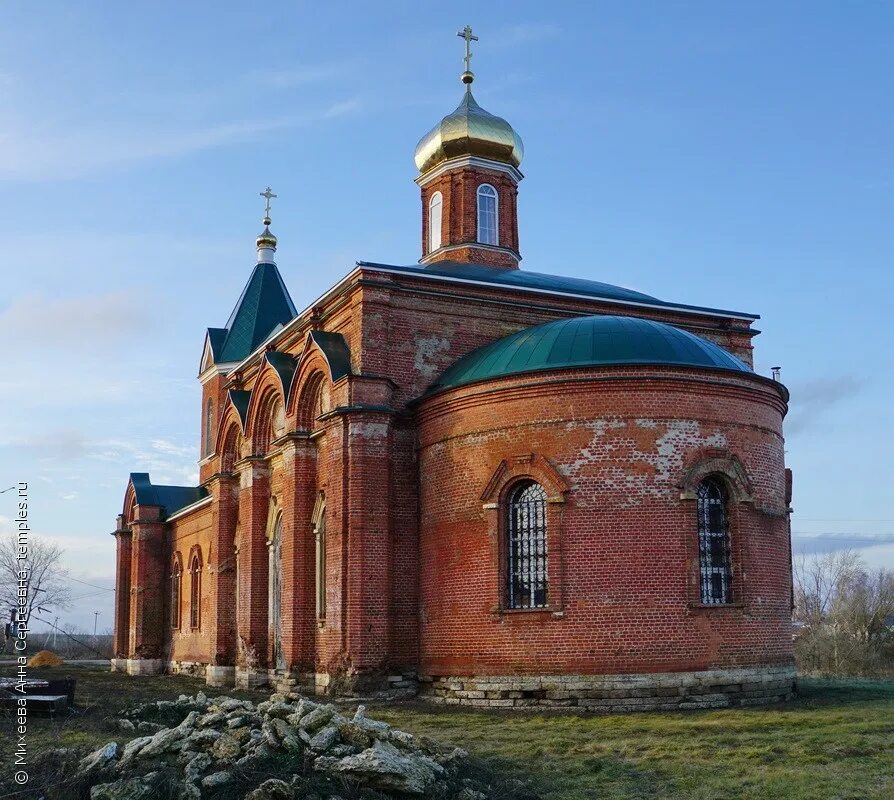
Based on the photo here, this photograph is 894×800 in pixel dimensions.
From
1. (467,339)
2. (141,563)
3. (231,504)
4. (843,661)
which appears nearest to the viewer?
(467,339)

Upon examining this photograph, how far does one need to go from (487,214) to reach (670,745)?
14939mm

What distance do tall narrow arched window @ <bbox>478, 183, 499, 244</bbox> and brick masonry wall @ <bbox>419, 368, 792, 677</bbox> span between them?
772cm

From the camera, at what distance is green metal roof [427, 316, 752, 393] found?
16344 millimetres

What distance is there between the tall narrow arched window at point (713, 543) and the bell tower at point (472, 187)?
9062 millimetres

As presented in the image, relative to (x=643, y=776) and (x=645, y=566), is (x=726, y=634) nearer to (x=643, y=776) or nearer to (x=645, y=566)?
(x=645, y=566)

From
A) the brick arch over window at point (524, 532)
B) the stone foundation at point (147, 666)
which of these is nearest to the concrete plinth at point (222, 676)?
the stone foundation at point (147, 666)

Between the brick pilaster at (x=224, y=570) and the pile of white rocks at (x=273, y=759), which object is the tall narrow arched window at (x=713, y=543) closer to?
the pile of white rocks at (x=273, y=759)

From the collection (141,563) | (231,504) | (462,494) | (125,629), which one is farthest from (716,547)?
(125,629)

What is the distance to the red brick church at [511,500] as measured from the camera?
50.7ft

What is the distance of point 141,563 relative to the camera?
1230 inches

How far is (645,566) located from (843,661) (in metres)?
14.7

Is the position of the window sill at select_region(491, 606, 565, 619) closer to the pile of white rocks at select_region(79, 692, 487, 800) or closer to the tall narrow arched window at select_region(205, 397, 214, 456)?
the pile of white rocks at select_region(79, 692, 487, 800)

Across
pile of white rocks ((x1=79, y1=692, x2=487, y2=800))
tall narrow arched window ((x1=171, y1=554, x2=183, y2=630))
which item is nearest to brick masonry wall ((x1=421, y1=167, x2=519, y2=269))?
tall narrow arched window ((x1=171, y1=554, x2=183, y2=630))

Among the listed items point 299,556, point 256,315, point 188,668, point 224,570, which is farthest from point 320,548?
point 256,315
